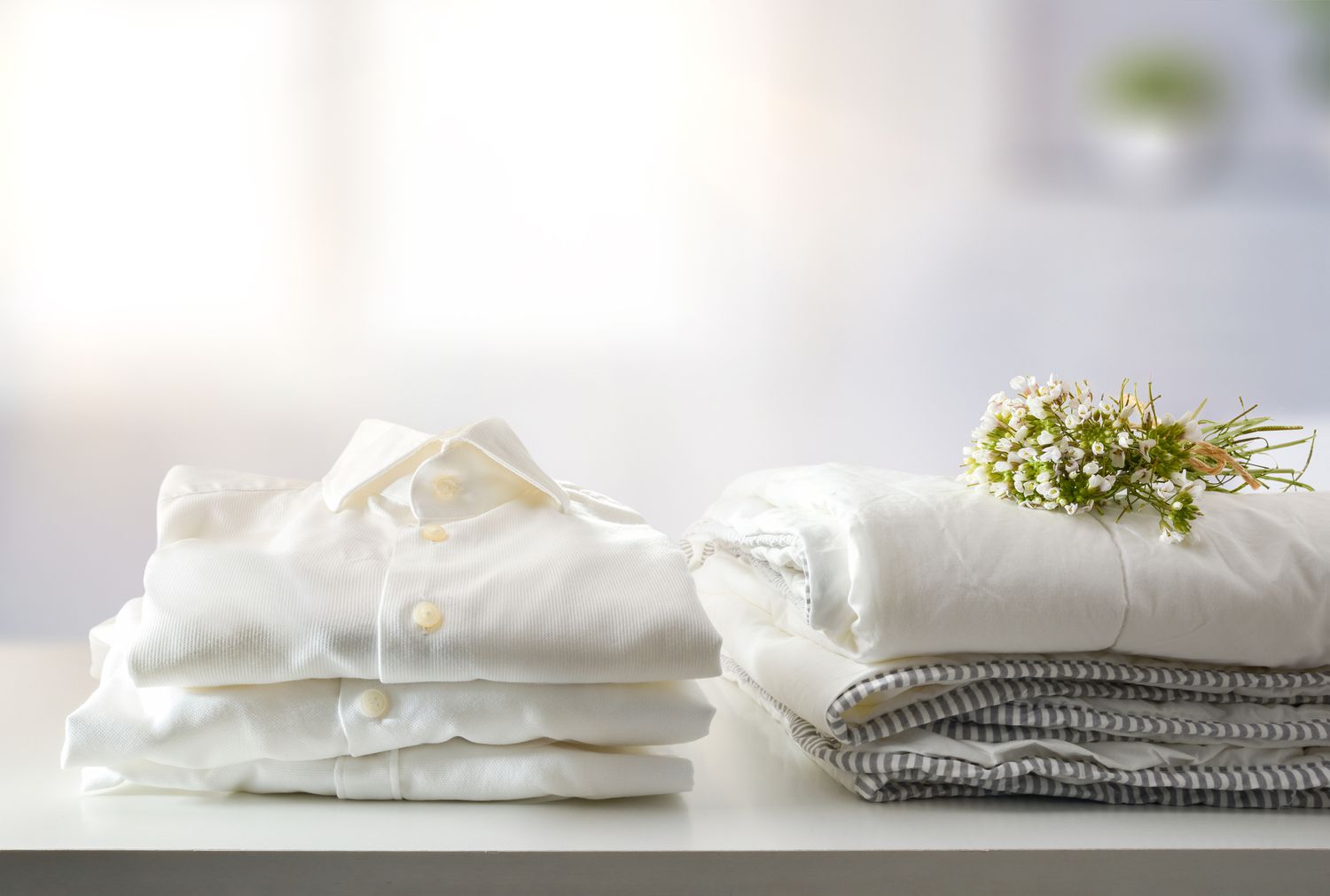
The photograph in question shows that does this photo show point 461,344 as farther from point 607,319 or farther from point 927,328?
point 927,328

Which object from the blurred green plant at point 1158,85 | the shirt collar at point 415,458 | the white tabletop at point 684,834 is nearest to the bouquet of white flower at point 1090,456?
the white tabletop at point 684,834

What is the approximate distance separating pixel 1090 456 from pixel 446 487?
15.7 inches

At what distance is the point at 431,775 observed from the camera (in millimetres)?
587

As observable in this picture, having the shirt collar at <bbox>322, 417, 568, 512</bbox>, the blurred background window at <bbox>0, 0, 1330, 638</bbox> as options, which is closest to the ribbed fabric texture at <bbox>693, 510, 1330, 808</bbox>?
the shirt collar at <bbox>322, 417, 568, 512</bbox>

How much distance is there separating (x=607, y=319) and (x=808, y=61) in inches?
15.4

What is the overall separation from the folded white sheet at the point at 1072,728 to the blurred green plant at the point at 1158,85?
3.04ft

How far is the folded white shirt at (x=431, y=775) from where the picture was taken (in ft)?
1.91

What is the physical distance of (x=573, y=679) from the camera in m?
0.58

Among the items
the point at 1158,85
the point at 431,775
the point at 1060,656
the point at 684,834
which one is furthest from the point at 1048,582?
the point at 1158,85

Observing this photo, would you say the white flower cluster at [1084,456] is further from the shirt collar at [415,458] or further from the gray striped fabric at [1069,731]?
the shirt collar at [415,458]

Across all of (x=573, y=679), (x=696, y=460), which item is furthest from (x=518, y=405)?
(x=573, y=679)

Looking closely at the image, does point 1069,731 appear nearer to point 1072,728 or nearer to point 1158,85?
point 1072,728

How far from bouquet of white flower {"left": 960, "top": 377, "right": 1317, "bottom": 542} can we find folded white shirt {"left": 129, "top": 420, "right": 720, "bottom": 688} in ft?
0.74

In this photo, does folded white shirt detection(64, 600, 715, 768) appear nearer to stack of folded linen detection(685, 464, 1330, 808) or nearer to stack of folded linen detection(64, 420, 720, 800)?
stack of folded linen detection(64, 420, 720, 800)
